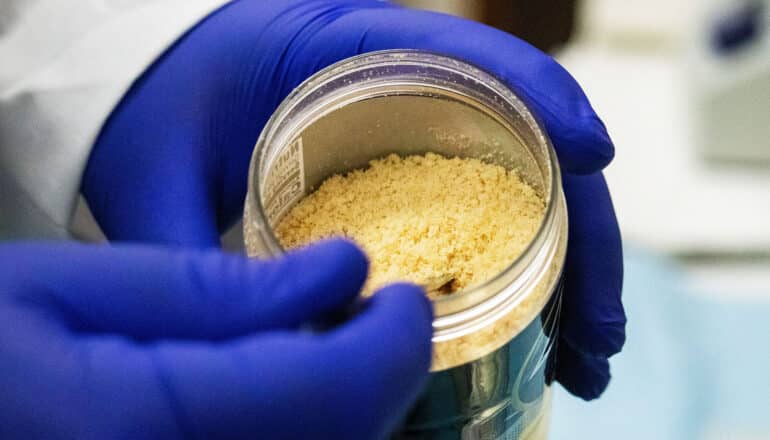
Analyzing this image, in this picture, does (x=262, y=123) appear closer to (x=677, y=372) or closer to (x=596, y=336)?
(x=596, y=336)

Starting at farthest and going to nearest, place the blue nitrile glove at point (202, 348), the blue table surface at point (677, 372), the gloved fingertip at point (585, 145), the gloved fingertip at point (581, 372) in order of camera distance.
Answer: the blue table surface at point (677, 372), the gloved fingertip at point (581, 372), the gloved fingertip at point (585, 145), the blue nitrile glove at point (202, 348)

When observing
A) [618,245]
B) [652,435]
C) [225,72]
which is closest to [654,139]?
[652,435]

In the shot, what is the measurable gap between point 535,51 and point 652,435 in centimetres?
65

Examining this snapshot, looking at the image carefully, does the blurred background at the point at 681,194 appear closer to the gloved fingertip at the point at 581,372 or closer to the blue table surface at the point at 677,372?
the blue table surface at the point at 677,372

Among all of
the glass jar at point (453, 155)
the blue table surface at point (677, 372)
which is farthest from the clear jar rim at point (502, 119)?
the blue table surface at point (677, 372)

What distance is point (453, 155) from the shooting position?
1.86 feet

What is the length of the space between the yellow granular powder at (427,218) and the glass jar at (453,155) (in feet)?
0.04

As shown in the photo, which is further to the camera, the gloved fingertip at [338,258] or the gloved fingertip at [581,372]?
the gloved fingertip at [581,372]

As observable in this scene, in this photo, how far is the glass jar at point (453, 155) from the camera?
42 centimetres

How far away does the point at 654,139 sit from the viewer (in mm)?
1252

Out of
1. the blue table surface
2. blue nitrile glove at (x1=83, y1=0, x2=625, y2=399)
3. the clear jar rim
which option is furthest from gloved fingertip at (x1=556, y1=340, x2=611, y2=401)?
the blue table surface

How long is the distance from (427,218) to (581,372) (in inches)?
9.7

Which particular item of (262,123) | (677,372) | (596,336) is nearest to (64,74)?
(262,123)

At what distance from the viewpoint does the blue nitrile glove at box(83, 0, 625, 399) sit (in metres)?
0.59
